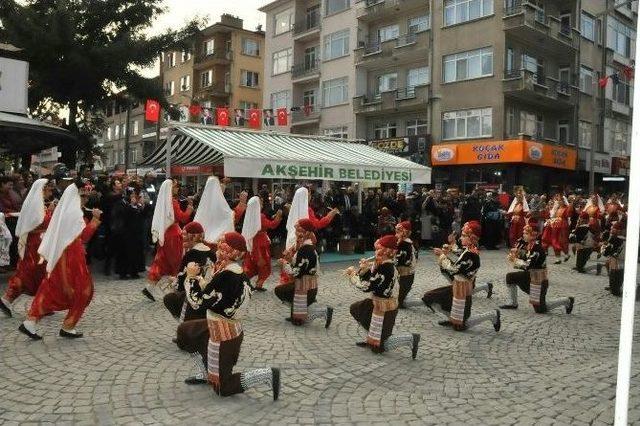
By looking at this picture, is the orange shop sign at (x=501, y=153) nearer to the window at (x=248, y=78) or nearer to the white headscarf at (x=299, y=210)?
the white headscarf at (x=299, y=210)

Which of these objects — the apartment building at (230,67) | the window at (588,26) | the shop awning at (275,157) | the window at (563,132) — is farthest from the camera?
the apartment building at (230,67)

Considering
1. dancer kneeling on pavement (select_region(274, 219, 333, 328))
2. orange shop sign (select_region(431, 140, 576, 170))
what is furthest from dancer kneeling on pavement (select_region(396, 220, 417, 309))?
orange shop sign (select_region(431, 140, 576, 170))

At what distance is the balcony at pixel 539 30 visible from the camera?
2656 cm

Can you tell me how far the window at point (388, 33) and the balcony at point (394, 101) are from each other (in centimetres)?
325

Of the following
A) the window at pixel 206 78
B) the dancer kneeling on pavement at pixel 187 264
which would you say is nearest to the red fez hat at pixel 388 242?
the dancer kneeling on pavement at pixel 187 264

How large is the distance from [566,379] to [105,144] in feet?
209

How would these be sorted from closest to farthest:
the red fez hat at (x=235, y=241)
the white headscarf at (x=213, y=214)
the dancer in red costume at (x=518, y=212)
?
the red fez hat at (x=235, y=241)
the white headscarf at (x=213, y=214)
the dancer in red costume at (x=518, y=212)

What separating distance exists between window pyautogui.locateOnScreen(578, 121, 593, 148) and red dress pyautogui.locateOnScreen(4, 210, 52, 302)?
31113 millimetres

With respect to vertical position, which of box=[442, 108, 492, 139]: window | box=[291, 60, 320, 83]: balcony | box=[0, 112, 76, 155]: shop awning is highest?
box=[291, 60, 320, 83]: balcony

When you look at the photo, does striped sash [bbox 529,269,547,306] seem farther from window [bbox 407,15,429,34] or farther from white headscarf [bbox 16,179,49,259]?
window [bbox 407,15,429,34]

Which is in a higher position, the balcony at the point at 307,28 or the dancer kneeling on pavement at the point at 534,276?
the balcony at the point at 307,28

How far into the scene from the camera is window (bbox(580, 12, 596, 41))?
3203 cm

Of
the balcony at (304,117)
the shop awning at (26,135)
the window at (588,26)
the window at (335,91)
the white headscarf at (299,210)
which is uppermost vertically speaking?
the window at (588,26)

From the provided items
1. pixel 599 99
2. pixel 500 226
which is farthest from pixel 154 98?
pixel 599 99
